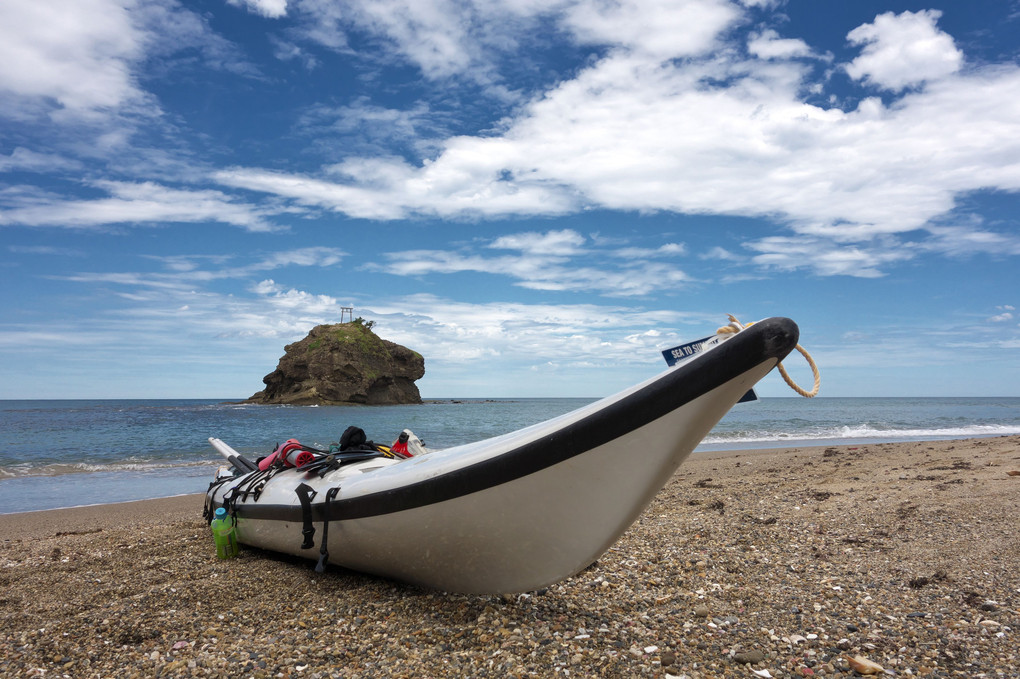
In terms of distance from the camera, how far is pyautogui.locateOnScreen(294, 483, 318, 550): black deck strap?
15.0ft

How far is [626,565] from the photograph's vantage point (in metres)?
4.81

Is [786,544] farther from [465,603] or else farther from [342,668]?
[342,668]

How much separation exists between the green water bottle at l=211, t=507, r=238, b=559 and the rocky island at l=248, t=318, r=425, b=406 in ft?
217

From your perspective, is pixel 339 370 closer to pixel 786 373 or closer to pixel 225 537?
pixel 225 537

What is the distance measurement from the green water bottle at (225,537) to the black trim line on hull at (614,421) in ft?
8.03

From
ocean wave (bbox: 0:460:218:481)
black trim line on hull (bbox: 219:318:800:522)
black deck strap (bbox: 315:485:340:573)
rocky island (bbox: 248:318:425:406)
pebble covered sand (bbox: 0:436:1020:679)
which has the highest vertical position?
rocky island (bbox: 248:318:425:406)

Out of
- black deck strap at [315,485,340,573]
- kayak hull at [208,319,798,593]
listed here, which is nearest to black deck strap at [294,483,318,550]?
kayak hull at [208,319,798,593]

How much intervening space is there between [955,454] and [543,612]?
13.2 meters

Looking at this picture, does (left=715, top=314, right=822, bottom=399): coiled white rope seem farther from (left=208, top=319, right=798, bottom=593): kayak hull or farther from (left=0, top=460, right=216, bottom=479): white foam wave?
(left=0, top=460, right=216, bottom=479): white foam wave

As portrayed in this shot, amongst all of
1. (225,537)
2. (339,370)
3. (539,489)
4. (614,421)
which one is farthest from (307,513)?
(339,370)

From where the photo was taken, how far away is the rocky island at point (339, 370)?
69.8 m

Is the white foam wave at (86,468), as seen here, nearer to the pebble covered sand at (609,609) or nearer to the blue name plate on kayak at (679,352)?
the pebble covered sand at (609,609)

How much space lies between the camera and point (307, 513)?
182 inches

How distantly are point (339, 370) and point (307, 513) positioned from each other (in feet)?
223
